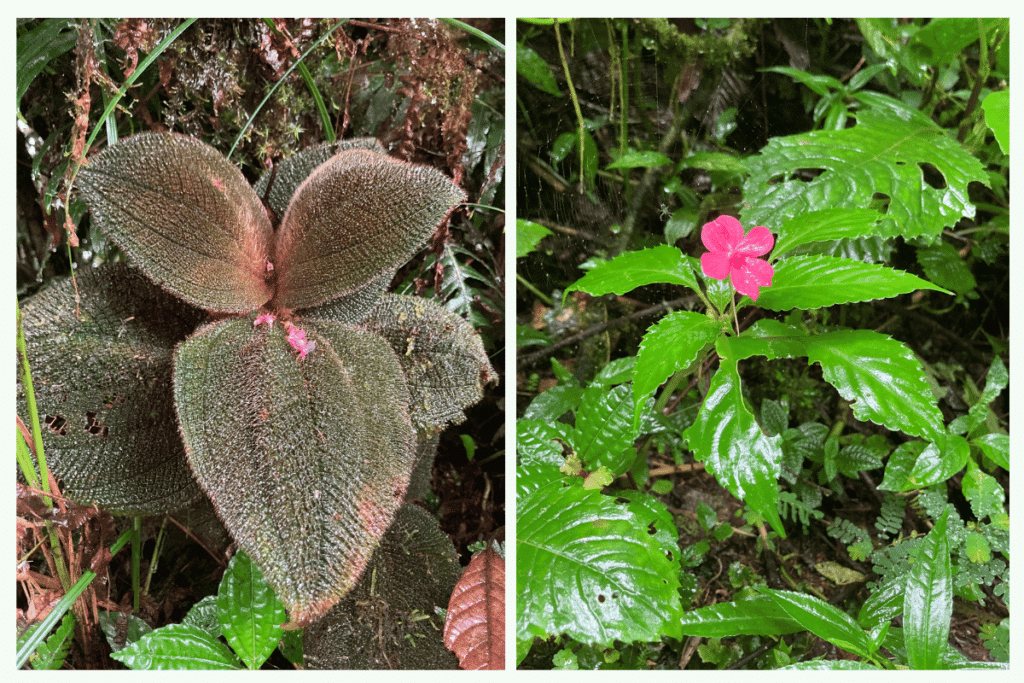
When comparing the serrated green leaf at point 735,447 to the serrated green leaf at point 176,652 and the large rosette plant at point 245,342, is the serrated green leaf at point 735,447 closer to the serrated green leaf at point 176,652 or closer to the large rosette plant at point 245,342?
the large rosette plant at point 245,342

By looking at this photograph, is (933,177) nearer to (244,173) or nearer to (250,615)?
(244,173)

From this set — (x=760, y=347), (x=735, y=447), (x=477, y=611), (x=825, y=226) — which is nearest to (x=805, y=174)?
(x=825, y=226)

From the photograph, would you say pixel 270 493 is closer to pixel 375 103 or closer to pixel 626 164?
pixel 375 103

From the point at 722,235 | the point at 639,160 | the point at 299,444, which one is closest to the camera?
the point at 299,444

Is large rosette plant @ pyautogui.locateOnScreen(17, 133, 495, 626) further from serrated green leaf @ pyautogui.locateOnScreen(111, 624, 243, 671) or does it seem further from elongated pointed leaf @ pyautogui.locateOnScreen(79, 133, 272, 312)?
serrated green leaf @ pyautogui.locateOnScreen(111, 624, 243, 671)

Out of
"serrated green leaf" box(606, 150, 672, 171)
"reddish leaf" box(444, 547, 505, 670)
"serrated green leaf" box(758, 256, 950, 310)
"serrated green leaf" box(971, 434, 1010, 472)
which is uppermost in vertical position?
"serrated green leaf" box(606, 150, 672, 171)

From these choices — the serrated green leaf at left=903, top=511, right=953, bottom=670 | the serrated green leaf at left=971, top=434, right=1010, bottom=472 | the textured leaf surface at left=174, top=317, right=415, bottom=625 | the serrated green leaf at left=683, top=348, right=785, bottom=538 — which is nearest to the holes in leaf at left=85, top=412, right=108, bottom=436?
the textured leaf surface at left=174, top=317, right=415, bottom=625
